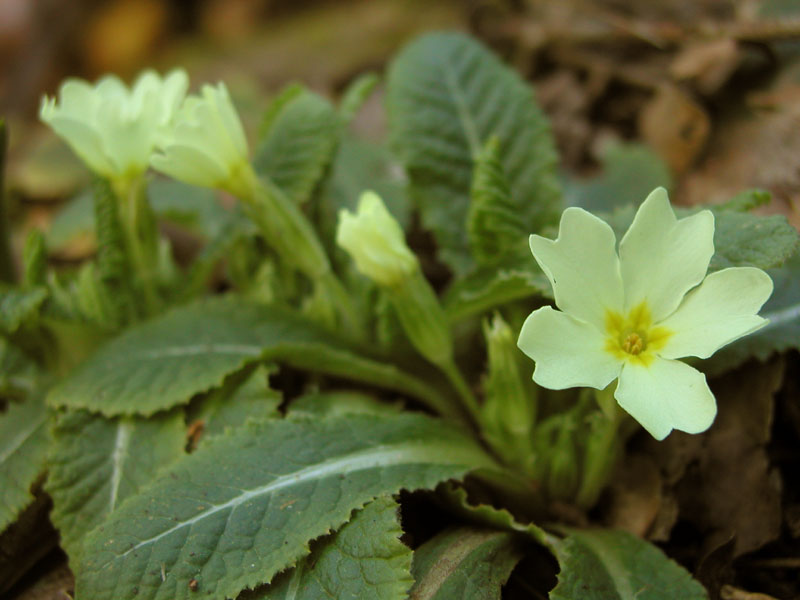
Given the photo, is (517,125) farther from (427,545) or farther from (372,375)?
(427,545)

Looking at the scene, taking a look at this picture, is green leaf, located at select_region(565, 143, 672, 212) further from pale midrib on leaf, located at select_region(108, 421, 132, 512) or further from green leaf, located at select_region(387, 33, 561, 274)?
pale midrib on leaf, located at select_region(108, 421, 132, 512)

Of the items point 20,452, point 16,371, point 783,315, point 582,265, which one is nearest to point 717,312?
point 582,265

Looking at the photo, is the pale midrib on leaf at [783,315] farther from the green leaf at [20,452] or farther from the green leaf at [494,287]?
the green leaf at [20,452]

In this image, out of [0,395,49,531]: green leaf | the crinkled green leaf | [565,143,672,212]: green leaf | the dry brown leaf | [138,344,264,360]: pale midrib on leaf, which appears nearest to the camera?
[0,395,49,531]: green leaf

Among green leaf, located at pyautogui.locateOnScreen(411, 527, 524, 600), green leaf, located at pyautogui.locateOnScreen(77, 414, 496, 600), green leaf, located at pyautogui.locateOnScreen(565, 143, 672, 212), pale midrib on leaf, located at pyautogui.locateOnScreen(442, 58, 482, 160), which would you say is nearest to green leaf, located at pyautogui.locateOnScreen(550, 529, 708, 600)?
green leaf, located at pyautogui.locateOnScreen(411, 527, 524, 600)

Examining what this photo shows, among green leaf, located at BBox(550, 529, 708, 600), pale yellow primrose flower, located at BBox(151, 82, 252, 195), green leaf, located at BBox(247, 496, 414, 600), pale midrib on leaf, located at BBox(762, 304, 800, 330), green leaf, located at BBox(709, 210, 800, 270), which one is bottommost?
green leaf, located at BBox(550, 529, 708, 600)

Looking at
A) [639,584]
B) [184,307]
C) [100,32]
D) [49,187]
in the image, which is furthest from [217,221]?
[100,32]

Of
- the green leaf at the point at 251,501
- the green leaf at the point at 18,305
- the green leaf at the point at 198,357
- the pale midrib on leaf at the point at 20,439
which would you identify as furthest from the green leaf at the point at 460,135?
the pale midrib on leaf at the point at 20,439
